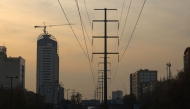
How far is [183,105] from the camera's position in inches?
2416

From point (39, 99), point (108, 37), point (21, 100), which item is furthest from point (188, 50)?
point (108, 37)

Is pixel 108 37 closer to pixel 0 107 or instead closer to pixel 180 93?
pixel 180 93

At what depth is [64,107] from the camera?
16388 cm

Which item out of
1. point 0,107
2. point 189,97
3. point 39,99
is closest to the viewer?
point 189,97

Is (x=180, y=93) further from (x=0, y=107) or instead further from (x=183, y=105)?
(x=0, y=107)

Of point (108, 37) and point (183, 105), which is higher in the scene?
point (108, 37)

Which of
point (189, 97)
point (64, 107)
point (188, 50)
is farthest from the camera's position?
point (64, 107)

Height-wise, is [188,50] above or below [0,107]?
above

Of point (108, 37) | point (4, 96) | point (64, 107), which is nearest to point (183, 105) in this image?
point (108, 37)

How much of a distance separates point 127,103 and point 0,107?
9649cm

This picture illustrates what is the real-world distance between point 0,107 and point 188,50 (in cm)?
4947

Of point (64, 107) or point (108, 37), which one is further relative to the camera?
point (64, 107)

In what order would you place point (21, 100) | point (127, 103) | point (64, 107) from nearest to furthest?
point (21, 100) → point (64, 107) → point (127, 103)

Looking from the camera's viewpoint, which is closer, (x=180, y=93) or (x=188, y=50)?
(x=180, y=93)
